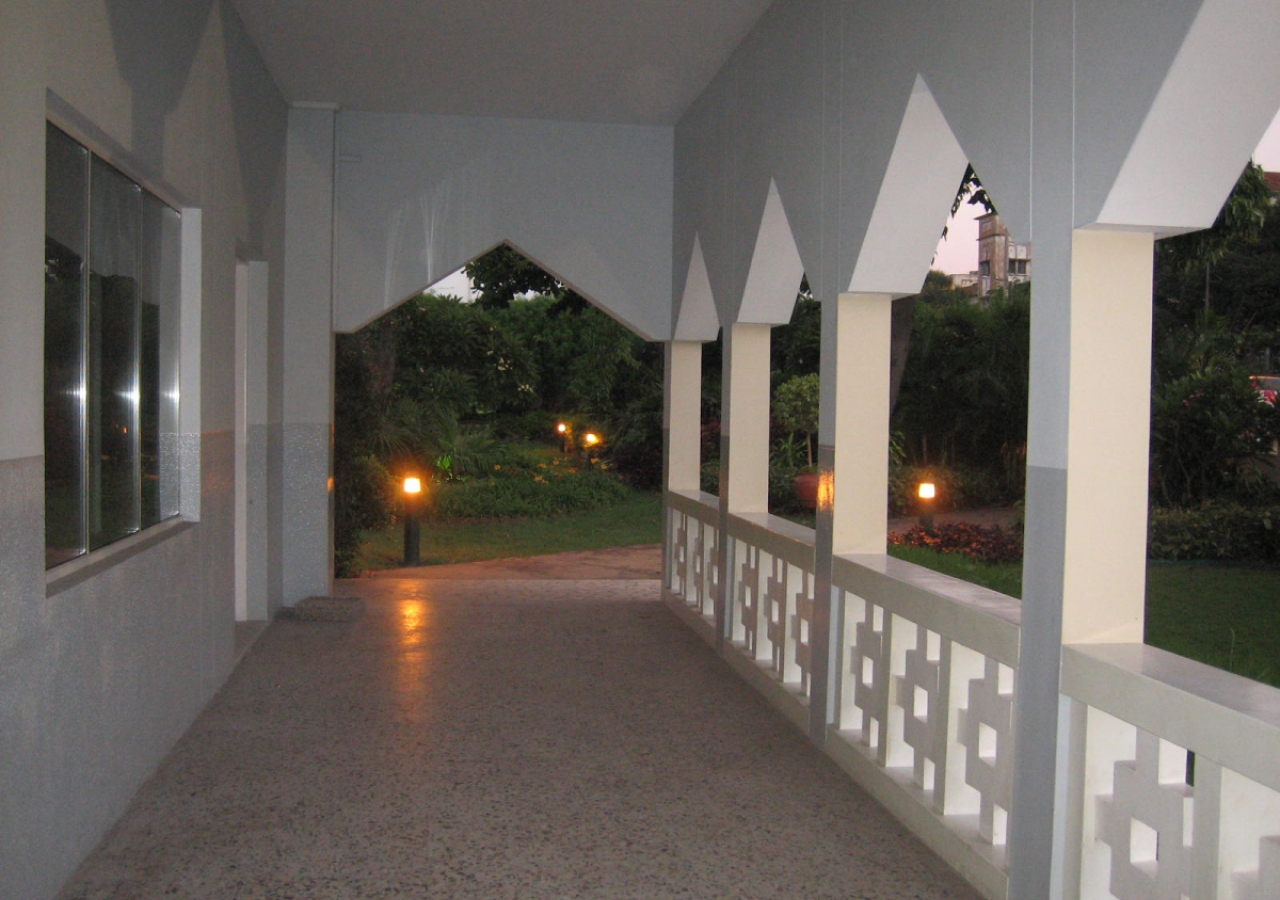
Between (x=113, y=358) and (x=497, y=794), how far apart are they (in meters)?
2.07

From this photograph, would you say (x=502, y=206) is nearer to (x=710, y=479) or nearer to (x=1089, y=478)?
(x=1089, y=478)

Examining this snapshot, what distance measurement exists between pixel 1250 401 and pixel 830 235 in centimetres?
836

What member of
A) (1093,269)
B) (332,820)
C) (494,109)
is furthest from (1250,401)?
(332,820)

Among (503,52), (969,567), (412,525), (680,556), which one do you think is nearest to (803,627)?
(680,556)

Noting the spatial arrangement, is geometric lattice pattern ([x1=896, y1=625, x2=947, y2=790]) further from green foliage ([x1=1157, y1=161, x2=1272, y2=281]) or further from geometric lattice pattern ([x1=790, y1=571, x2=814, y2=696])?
green foliage ([x1=1157, y1=161, x2=1272, y2=281])

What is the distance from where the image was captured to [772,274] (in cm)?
631

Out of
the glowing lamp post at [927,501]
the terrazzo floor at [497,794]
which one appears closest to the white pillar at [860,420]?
the terrazzo floor at [497,794]

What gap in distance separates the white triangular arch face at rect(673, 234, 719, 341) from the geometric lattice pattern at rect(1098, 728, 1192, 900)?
17.3 feet

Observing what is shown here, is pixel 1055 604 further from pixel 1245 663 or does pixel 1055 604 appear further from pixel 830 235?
pixel 1245 663

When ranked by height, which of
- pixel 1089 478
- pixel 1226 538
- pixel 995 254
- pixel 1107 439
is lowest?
pixel 1226 538

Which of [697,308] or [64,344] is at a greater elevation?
[697,308]

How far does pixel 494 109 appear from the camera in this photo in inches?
325

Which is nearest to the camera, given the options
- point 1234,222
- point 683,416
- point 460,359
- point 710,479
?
point 1234,222

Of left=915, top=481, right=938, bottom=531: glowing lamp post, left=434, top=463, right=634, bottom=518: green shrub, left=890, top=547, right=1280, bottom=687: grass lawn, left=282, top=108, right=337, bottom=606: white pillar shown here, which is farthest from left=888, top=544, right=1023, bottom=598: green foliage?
left=434, top=463, right=634, bottom=518: green shrub
